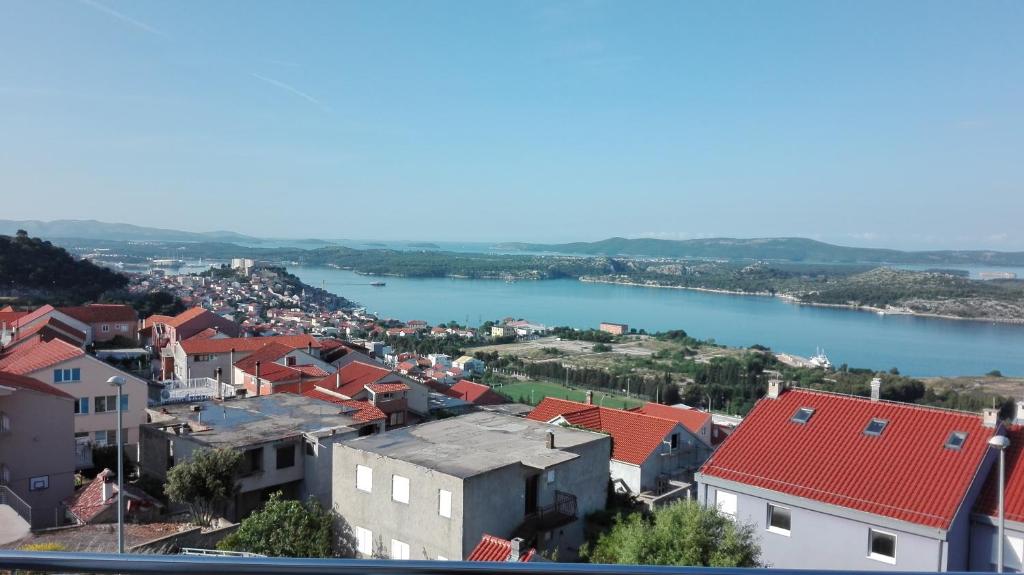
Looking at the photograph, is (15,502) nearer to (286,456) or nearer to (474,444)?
(286,456)

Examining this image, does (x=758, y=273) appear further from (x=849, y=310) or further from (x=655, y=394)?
(x=655, y=394)

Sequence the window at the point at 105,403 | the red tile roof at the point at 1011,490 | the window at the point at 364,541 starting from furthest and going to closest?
the window at the point at 105,403 < the window at the point at 364,541 < the red tile roof at the point at 1011,490

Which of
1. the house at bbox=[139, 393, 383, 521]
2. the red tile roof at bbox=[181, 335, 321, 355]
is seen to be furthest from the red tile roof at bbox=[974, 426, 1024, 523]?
the red tile roof at bbox=[181, 335, 321, 355]

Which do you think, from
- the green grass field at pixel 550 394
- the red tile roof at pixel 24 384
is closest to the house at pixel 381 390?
the red tile roof at pixel 24 384

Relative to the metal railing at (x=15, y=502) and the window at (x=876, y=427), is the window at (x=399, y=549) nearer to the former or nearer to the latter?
the metal railing at (x=15, y=502)

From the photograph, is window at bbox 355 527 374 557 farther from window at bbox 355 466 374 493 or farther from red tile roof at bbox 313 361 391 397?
red tile roof at bbox 313 361 391 397

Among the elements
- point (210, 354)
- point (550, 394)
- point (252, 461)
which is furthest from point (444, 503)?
point (550, 394)
